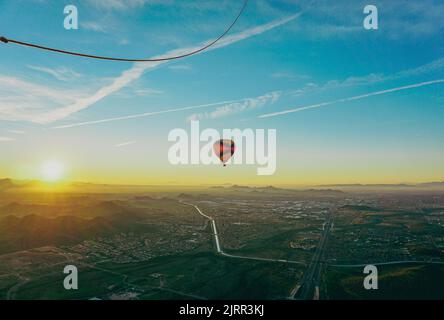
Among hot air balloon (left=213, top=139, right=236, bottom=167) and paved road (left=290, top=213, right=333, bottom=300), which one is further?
paved road (left=290, top=213, right=333, bottom=300)

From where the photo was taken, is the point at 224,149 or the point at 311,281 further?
the point at 311,281

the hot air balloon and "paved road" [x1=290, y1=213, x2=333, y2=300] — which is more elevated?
the hot air balloon

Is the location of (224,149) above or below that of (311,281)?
above

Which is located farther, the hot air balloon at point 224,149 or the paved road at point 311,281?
the paved road at point 311,281

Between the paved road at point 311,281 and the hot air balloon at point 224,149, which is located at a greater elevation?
the hot air balloon at point 224,149

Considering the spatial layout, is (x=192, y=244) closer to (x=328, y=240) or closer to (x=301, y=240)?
(x=301, y=240)

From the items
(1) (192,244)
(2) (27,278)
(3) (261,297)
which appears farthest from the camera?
(1) (192,244)
